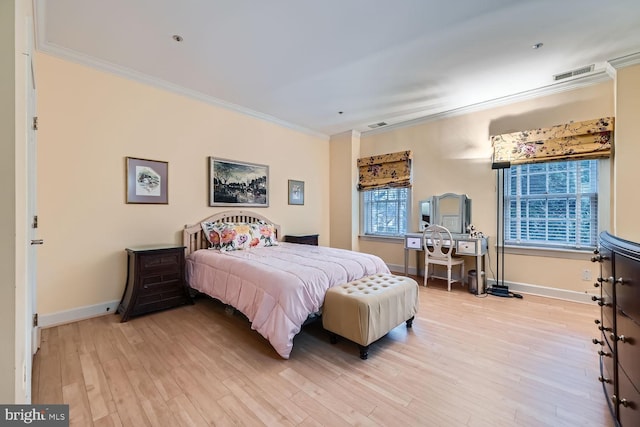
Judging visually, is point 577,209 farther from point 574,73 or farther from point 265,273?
point 265,273

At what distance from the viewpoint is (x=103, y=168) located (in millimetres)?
2961

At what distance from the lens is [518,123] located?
3.82m

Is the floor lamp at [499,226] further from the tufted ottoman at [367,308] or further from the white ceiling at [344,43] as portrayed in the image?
the tufted ottoman at [367,308]

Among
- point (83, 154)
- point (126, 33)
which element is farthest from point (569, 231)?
point (83, 154)

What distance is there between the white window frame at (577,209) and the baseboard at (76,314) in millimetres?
5291

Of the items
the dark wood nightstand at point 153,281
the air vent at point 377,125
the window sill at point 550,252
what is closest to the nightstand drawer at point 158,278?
the dark wood nightstand at point 153,281

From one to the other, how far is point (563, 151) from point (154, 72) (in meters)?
5.19

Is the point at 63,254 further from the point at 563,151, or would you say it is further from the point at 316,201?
the point at 563,151

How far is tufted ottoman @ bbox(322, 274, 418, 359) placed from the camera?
212 centimetres

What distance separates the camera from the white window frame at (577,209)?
3.22m

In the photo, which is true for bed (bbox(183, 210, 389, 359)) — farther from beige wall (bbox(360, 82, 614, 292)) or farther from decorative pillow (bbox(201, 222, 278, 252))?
beige wall (bbox(360, 82, 614, 292))

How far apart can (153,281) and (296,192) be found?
9.38ft

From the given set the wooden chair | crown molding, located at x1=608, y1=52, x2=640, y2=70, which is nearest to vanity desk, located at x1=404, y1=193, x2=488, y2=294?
the wooden chair

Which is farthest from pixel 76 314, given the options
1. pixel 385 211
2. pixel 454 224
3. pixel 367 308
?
pixel 454 224
